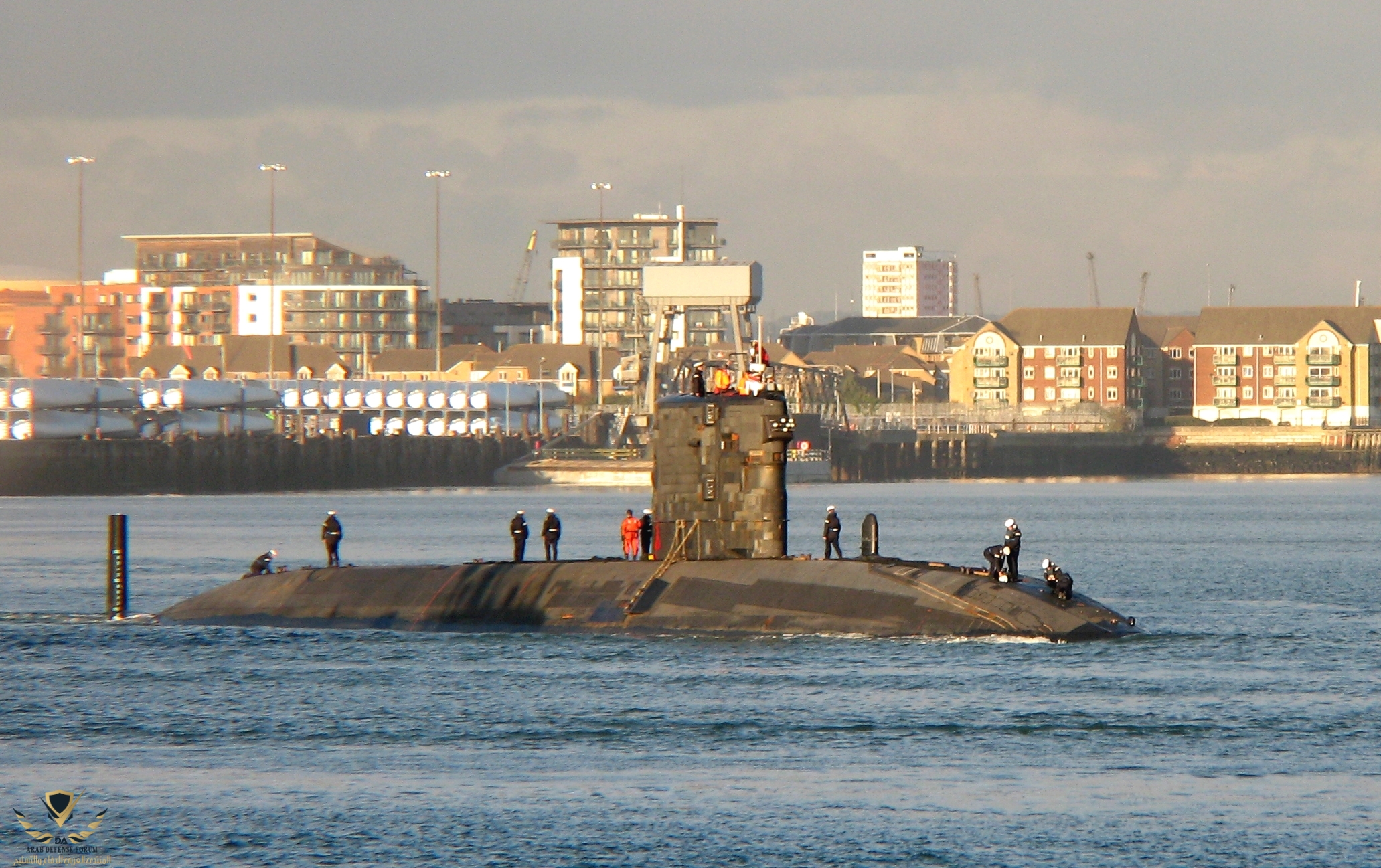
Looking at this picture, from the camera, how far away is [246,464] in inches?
4882

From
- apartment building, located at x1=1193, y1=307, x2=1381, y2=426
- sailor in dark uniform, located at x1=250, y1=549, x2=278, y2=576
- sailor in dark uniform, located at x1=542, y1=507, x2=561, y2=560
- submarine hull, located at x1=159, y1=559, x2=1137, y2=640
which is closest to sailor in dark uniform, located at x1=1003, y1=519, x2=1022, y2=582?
submarine hull, located at x1=159, y1=559, x2=1137, y2=640

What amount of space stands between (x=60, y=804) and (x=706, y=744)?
8.76m

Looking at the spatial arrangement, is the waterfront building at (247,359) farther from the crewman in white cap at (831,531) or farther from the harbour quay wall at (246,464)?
the crewman in white cap at (831,531)

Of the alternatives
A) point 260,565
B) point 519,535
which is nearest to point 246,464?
point 260,565

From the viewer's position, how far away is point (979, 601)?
33.3 metres

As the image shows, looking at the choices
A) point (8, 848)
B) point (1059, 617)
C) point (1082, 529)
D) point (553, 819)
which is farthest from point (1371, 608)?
point (1082, 529)

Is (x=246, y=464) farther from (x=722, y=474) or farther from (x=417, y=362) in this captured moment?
(x=722, y=474)

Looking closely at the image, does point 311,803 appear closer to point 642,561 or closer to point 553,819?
point 553,819

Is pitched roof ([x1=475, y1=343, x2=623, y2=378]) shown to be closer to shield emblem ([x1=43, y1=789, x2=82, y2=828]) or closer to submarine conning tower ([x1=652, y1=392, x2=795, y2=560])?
submarine conning tower ([x1=652, y1=392, x2=795, y2=560])

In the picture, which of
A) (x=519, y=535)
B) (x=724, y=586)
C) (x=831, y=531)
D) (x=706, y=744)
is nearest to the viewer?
(x=706, y=744)

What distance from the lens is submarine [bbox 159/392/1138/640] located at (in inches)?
1321

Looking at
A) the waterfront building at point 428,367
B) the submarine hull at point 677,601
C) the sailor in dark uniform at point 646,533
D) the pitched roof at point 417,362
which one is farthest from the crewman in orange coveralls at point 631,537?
the pitched roof at point 417,362

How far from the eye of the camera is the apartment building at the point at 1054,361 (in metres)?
189

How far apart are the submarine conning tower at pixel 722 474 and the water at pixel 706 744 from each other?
2137 mm
